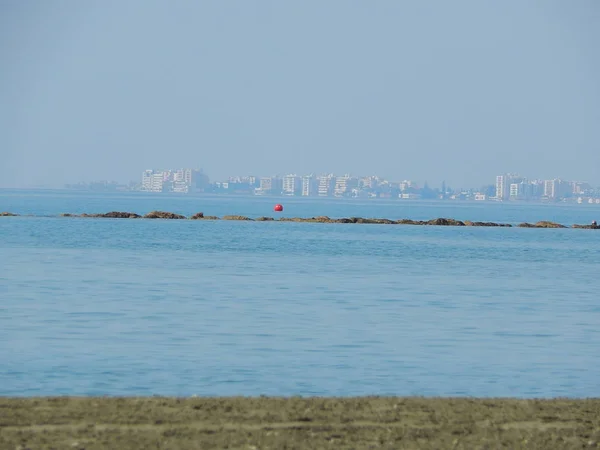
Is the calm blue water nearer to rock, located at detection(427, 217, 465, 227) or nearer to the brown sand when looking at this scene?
the brown sand

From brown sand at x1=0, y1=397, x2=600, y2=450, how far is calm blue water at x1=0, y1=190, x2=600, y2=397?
3.11 meters

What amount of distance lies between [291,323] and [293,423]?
46.3 ft

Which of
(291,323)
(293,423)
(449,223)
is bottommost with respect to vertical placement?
(449,223)

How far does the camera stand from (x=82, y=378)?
17750 mm

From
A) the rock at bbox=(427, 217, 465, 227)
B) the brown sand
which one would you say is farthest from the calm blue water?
the rock at bbox=(427, 217, 465, 227)

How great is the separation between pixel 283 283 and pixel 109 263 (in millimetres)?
12135

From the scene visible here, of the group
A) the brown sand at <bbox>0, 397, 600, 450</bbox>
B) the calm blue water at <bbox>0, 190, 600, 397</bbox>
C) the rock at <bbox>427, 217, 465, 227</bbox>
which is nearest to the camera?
the brown sand at <bbox>0, 397, 600, 450</bbox>

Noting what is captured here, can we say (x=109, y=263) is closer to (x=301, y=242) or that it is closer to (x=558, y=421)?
(x=301, y=242)

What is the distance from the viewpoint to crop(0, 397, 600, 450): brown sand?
37.7 feet

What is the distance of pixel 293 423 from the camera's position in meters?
12.5

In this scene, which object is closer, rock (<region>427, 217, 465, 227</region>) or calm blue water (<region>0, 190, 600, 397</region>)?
calm blue water (<region>0, 190, 600, 397</region>)

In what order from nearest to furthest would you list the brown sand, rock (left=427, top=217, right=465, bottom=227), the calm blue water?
the brown sand, the calm blue water, rock (left=427, top=217, right=465, bottom=227)

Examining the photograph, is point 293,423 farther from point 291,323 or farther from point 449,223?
point 449,223

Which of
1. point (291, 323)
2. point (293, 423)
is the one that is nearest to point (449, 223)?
point (291, 323)
